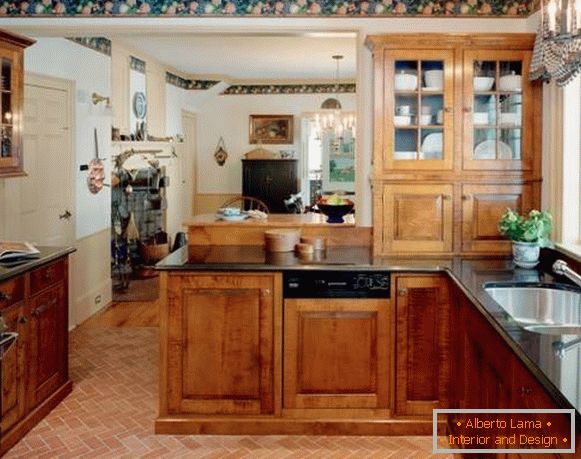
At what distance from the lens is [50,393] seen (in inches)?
155

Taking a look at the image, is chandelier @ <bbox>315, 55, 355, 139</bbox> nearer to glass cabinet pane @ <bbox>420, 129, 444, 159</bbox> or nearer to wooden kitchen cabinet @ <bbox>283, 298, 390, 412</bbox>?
glass cabinet pane @ <bbox>420, 129, 444, 159</bbox>

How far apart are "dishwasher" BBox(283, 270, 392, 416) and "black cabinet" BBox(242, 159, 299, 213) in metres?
6.94

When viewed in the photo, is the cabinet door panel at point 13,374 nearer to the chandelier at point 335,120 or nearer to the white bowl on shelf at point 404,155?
the white bowl on shelf at point 404,155

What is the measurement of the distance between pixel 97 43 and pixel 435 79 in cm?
385

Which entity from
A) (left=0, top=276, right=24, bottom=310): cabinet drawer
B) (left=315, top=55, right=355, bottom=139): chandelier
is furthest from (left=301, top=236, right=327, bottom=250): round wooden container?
(left=315, top=55, right=355, bottom=139): chandelier

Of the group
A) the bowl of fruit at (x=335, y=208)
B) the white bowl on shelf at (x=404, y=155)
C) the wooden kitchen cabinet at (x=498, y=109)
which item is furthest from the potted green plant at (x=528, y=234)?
the bowl of fruit at (x=335, y=208)

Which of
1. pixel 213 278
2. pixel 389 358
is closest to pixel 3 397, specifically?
pixel 213 278

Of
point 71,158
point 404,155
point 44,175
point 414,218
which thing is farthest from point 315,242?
point 71,158

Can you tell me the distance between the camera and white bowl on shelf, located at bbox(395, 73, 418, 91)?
3896mm

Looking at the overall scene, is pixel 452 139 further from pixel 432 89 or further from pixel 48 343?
pixel 48 343

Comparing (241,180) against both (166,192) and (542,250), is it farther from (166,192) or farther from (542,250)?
(542,250)

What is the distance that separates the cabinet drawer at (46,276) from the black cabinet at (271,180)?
260 inches

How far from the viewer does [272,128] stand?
10.8m

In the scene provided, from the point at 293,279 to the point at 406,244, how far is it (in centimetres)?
80
